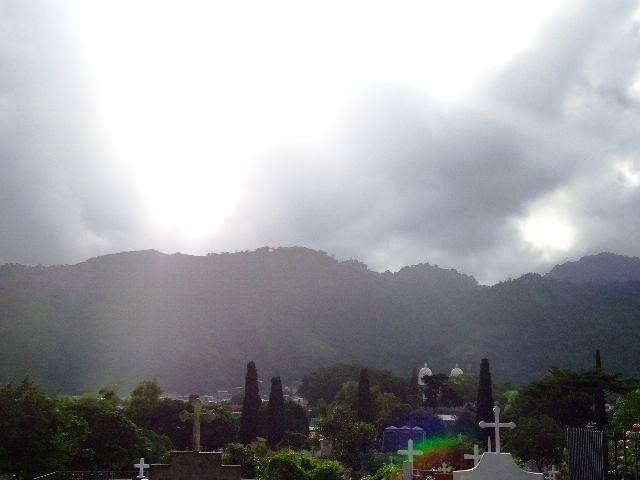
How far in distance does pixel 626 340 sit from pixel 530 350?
69.3ft

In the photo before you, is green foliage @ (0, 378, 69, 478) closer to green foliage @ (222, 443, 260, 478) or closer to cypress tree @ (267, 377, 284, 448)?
green foliage @ (222, 443, 260, 478)

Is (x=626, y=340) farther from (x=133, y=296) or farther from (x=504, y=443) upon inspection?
A: (x=504, y=443)

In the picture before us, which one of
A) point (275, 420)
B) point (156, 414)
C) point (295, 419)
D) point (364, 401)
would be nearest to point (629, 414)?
point (275, 420)

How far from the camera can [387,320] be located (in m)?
197

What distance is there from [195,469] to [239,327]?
15709cm

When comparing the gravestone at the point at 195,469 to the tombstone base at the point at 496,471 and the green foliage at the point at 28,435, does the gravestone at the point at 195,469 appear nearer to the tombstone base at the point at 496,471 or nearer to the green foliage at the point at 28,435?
the tombstone base at the point at 496,471

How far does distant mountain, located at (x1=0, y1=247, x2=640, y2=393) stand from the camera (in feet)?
456

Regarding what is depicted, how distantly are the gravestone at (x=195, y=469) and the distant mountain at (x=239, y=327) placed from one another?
356 feet

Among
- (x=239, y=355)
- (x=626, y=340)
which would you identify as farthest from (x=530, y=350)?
(x=239, y=355)

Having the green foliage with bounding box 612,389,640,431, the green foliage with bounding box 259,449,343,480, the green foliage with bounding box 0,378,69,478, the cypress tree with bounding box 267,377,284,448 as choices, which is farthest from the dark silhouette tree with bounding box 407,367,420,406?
the green foliage with bounding box 0,378,69,478

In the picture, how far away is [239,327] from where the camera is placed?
174 m

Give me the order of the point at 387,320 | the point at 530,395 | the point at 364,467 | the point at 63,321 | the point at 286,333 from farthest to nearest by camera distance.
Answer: the point at 387,320, the point at 286,333, the point at 63,321, the point at 530,395, the point at 364,467

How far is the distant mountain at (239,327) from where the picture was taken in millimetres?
138875

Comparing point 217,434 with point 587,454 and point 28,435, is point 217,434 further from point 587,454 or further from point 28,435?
point 587,454
